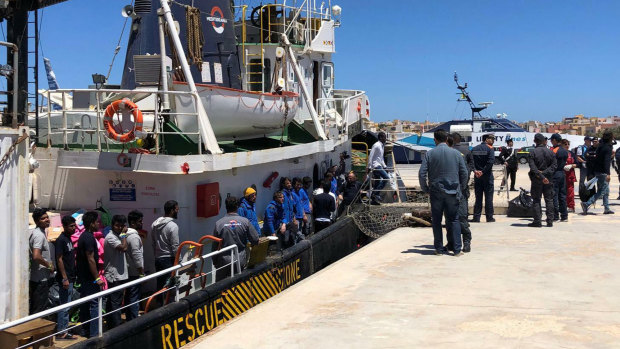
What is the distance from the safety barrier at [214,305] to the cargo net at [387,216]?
2041mm

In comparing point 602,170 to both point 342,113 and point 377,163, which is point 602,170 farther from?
point 342,113

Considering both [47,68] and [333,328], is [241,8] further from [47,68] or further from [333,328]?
[333,328]

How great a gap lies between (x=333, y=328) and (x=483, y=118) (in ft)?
137

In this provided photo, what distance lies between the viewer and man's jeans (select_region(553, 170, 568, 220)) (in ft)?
38.6

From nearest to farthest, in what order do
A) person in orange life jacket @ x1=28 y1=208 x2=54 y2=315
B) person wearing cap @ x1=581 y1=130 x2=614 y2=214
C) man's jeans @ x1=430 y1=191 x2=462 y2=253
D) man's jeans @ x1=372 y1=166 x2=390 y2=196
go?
person in orange life jacket @ x1=28 y1=208 x2=54 y2=315 < man's jeans @ x1=430 y1=191 x2=462 y2=253 < person wearing cap @ x1=581 y1=130 x2=614 y2=214 < man's jeans @ x1=372 y1=166 x2=390 y2=196

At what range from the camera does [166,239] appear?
759 centimetres

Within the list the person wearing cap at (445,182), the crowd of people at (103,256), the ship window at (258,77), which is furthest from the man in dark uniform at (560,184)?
the crowd of people at (103,256)

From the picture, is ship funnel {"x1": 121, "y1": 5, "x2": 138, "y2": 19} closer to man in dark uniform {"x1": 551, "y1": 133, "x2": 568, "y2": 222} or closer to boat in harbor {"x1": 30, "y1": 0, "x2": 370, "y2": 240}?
boat in harbor {"x1": 30, "y1": 0, "x2": 370, "y2": 240}

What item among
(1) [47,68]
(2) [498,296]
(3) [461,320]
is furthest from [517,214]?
(1) [47,68]

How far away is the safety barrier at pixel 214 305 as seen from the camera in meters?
5.59

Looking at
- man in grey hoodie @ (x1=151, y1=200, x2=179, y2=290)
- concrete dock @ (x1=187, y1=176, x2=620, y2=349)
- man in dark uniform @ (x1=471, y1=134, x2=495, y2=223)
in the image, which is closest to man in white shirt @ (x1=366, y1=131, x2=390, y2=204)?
man in dark uniform @ (x1=471, y1=134, x2=495, y2=223)

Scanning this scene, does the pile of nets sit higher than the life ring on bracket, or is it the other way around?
the life ring on bracket

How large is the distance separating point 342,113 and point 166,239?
9.47 m

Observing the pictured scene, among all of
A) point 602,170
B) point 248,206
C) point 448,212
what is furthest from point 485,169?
point 248,206
